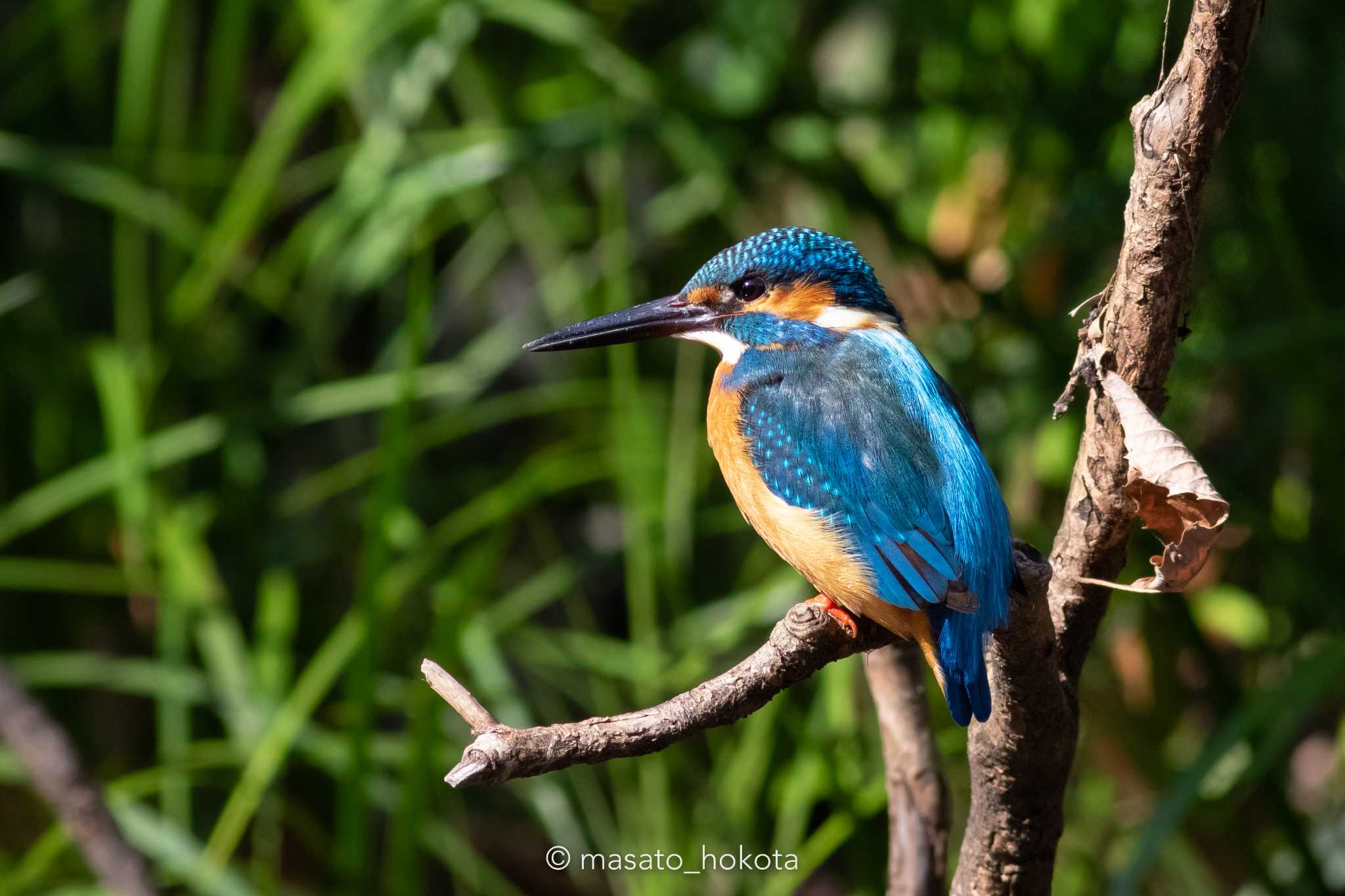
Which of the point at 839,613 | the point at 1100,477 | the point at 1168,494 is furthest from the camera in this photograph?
the point at 839,613

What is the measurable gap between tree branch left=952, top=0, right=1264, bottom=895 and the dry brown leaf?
0.06 m

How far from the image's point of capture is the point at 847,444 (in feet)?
4.60

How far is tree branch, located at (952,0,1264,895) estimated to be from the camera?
41.7 inches

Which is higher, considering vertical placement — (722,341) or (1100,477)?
(722,341)

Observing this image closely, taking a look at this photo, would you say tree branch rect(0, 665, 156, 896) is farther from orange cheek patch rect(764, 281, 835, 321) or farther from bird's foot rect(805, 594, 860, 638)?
orange cheek patch rect(764, 281, 835, 321)

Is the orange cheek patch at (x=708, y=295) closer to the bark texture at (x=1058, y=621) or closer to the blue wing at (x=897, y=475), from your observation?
the blue wing at (x=897, y=475)

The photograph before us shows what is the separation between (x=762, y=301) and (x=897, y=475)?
1.43 ft

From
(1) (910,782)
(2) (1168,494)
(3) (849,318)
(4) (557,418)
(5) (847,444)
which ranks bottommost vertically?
(1) (910,782)

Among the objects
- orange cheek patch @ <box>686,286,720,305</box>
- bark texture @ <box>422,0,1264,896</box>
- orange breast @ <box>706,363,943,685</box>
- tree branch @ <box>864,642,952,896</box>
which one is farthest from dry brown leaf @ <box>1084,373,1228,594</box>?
orange cheek patch @ <box>686,286,720,305</box>

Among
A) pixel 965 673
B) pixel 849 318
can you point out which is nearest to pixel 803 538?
pixel 965 673

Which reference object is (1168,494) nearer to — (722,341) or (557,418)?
(722,341)

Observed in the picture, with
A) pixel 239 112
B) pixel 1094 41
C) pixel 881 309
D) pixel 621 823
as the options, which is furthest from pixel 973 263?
pixel 239 112

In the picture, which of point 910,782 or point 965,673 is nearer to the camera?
point 965,673

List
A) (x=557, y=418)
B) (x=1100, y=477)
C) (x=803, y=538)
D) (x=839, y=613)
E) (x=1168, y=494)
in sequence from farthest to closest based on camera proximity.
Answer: (x=557, y=418)
(x=803, y=538)
(x=839, y=613)
(x=1100, y=477)
(x=1168, y=494)
